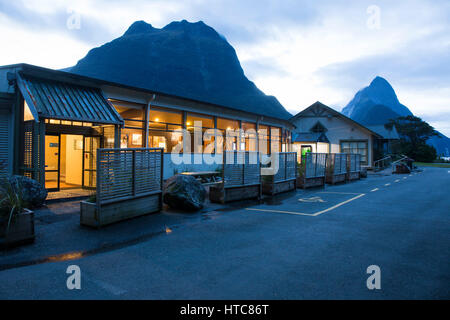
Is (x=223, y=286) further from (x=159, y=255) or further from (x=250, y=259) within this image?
(x=159, y=255)

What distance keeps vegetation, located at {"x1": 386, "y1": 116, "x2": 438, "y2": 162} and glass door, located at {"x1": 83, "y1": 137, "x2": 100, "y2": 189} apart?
178ft

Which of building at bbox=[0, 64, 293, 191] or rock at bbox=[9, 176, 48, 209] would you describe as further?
building at bbox=[0, 64, 293, 191]

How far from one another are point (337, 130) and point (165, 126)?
26.3 metres

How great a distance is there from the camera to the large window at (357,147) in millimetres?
36125

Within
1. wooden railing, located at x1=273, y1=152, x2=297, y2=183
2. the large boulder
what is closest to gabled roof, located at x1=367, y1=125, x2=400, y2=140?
wooden railing, located at x1=273, y1=152, x2=297, y2=183

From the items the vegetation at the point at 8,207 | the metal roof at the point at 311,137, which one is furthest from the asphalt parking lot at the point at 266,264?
the metal roof at the point at 311,137

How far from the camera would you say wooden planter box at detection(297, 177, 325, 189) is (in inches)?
616

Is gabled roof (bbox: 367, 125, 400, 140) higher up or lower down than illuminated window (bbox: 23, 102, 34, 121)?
higher up

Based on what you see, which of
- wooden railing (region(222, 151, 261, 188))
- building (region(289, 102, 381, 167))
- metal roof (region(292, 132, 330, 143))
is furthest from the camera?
building (region(289, 102, 381, 167))

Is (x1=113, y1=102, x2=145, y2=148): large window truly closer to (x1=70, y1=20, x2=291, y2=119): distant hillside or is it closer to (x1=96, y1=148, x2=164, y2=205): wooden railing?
(x1=96, y1=148, x2=164, y2=205): wooden railing

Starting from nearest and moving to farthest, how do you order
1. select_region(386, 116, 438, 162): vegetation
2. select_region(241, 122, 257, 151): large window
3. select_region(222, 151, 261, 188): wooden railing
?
select_region(222, 151, 261, 188): wooden railing
select_region(241, 122, 257, 151): large window
select_region(386, 116, 438, 162): vegetation

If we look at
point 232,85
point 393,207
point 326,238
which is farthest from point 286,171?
point 232,85

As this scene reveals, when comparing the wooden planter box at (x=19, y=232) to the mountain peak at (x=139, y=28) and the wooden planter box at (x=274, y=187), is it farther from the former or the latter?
the mountain peak at (x=139, y=28)

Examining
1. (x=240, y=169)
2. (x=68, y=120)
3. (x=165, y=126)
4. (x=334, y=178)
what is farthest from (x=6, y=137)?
(x=334, y=178)
